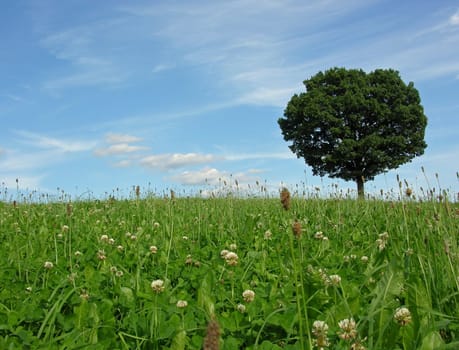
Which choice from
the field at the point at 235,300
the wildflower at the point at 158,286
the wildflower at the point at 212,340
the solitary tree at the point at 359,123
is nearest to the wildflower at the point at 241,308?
the field at the point at 235,300

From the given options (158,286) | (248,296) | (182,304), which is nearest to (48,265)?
(158,286)

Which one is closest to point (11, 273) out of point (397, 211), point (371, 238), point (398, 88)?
point (371, 238)

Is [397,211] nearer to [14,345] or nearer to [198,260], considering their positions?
[198,260]

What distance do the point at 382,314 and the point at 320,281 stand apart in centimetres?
60

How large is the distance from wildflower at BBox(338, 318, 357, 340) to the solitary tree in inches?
1417

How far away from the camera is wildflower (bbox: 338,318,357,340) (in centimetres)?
235

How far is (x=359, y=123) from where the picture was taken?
39156 mm

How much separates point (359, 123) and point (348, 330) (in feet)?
126

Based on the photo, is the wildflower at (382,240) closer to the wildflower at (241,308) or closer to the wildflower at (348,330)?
the wildflower at (241,308)

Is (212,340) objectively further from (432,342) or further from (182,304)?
(182,304)

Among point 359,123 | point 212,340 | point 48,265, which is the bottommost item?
point 48,265

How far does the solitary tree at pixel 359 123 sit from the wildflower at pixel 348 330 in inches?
1417

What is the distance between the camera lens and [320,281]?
3.21 metres

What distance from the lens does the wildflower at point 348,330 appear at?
235 centimetres
